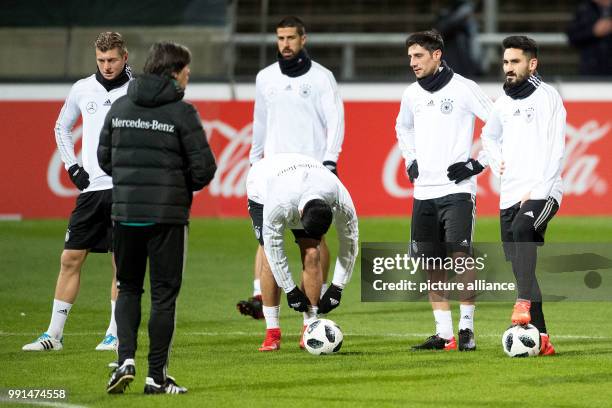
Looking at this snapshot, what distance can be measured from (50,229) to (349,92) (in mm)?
4747

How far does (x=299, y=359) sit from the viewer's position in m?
9.72

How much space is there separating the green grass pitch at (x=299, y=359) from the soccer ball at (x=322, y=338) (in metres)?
0.08

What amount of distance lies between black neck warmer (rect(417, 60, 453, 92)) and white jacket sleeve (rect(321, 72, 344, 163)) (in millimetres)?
1873

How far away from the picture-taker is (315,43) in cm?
2280

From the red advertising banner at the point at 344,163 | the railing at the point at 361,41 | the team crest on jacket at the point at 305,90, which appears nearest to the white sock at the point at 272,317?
the team crest on jacket at the point at 305,90

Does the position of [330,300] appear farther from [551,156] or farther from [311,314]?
[551,156]

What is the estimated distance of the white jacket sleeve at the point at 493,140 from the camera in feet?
33.3

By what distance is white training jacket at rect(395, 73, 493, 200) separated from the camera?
406 inches

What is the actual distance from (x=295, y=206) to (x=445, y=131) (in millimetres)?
1474

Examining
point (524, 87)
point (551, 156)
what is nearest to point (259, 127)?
point (524, 87)

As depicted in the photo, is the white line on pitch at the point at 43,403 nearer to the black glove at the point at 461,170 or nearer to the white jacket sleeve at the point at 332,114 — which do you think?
the black glove at the point at 461,170

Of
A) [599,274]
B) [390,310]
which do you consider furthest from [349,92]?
[390,310]

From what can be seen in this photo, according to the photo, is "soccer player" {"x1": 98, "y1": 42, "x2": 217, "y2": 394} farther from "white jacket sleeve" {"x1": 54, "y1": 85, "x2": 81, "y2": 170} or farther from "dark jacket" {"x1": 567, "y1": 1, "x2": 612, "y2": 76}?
"dark jacket" {"x1": 567, "y1": 1, "x2": 612, "y2": 76}

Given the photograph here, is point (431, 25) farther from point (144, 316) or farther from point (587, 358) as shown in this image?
point (587, 358)
